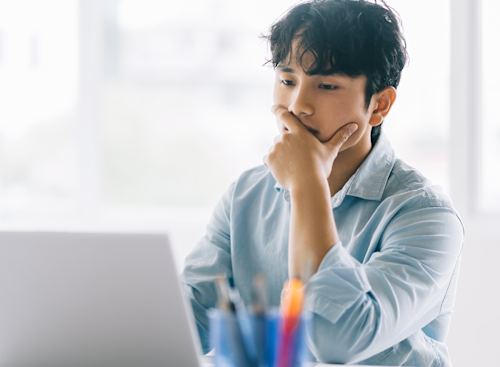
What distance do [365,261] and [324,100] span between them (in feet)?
1.25

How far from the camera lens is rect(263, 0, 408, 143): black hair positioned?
1.14 metres

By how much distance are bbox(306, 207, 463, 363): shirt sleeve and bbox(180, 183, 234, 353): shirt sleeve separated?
0.37m

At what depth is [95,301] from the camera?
64 centimetres

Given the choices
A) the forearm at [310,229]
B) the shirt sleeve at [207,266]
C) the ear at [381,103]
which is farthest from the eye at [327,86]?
the shirt sleeve at [207,266]

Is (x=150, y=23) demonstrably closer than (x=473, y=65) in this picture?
No

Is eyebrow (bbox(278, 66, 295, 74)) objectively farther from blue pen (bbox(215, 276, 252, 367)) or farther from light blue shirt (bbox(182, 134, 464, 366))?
blue pen (bbox(215, 276, 252, 367))

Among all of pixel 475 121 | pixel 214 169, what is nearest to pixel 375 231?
pixel 475 121

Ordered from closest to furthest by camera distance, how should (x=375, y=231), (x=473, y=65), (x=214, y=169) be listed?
(x=375, y=231) → (x=473, y=65) → (x=214, y=169)

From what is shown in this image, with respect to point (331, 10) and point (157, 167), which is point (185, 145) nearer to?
point (157, 167)

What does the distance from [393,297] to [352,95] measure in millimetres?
486

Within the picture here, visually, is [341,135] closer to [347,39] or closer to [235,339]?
[347,39]

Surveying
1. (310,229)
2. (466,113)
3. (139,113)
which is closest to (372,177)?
(310,229)

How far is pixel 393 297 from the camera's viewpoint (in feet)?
3.00

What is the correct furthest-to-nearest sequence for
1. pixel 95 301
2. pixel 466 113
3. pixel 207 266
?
pixel 466 113 → pixel 207 266 → pixel 95 301
